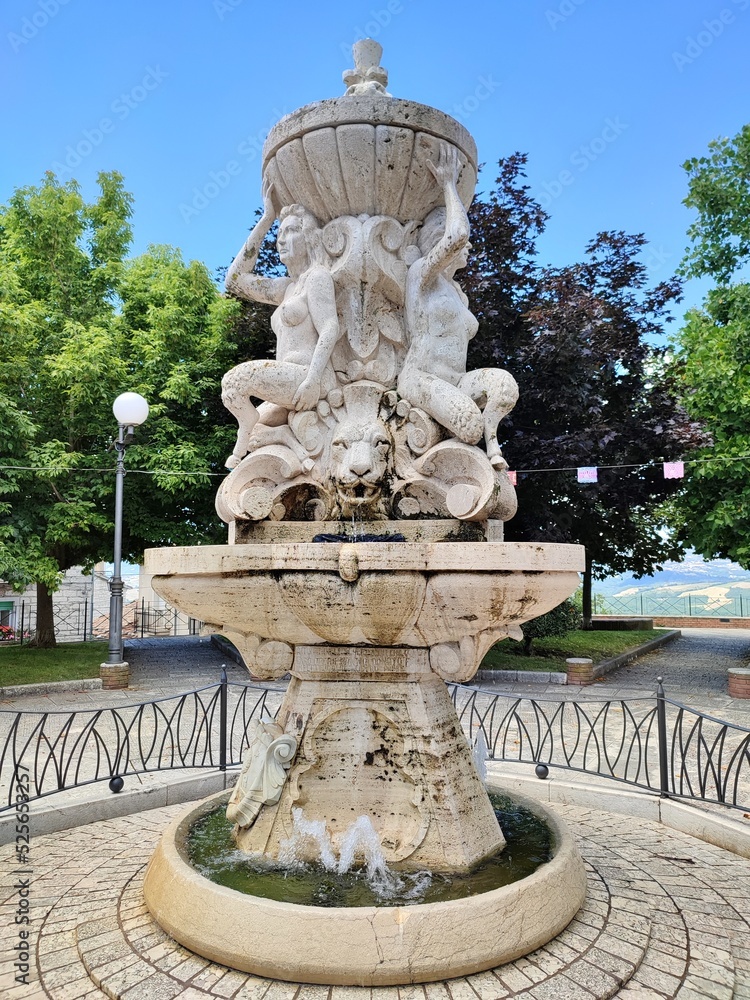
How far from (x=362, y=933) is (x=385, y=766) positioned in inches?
37.0

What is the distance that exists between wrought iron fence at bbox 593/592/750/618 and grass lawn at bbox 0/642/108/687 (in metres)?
23.5

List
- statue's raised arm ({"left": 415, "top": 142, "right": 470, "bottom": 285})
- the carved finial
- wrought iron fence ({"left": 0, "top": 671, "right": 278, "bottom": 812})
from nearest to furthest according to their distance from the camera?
statue's raised arm ({"left": 415, "top": 142, "right": 470, "bottom": 285}), the carved finial, wrought iron fence ({"left": 0, "top": 671, "right": 278, "bottom": 812})

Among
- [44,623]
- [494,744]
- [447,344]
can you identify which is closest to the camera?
[447,344]

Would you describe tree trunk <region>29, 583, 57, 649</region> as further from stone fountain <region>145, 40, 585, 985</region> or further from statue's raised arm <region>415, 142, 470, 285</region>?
statue's raised arm <region>415, 142, 470, 285</region>

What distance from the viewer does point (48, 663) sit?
14273 mm

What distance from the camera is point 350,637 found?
3.53 meters

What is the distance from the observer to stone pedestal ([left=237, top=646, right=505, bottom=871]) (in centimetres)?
358

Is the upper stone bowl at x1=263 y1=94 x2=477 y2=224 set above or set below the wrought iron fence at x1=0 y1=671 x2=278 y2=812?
above

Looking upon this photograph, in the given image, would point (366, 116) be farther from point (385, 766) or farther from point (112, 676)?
point (112, 676)

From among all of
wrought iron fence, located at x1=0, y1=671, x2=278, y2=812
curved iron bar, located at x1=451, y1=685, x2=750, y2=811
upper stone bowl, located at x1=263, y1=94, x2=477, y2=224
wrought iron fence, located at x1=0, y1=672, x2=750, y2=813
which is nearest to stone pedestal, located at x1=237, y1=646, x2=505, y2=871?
wrought iron fence, located at x1=0, y1=672, x2=750, y2=813

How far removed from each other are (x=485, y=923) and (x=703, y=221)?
1705 centimetres

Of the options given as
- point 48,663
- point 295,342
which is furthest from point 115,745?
point 48,663

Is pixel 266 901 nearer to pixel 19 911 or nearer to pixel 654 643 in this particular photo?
pixel 19 911

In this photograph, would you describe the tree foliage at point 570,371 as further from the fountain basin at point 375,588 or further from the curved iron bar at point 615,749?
the fountain basin at point 375,588
